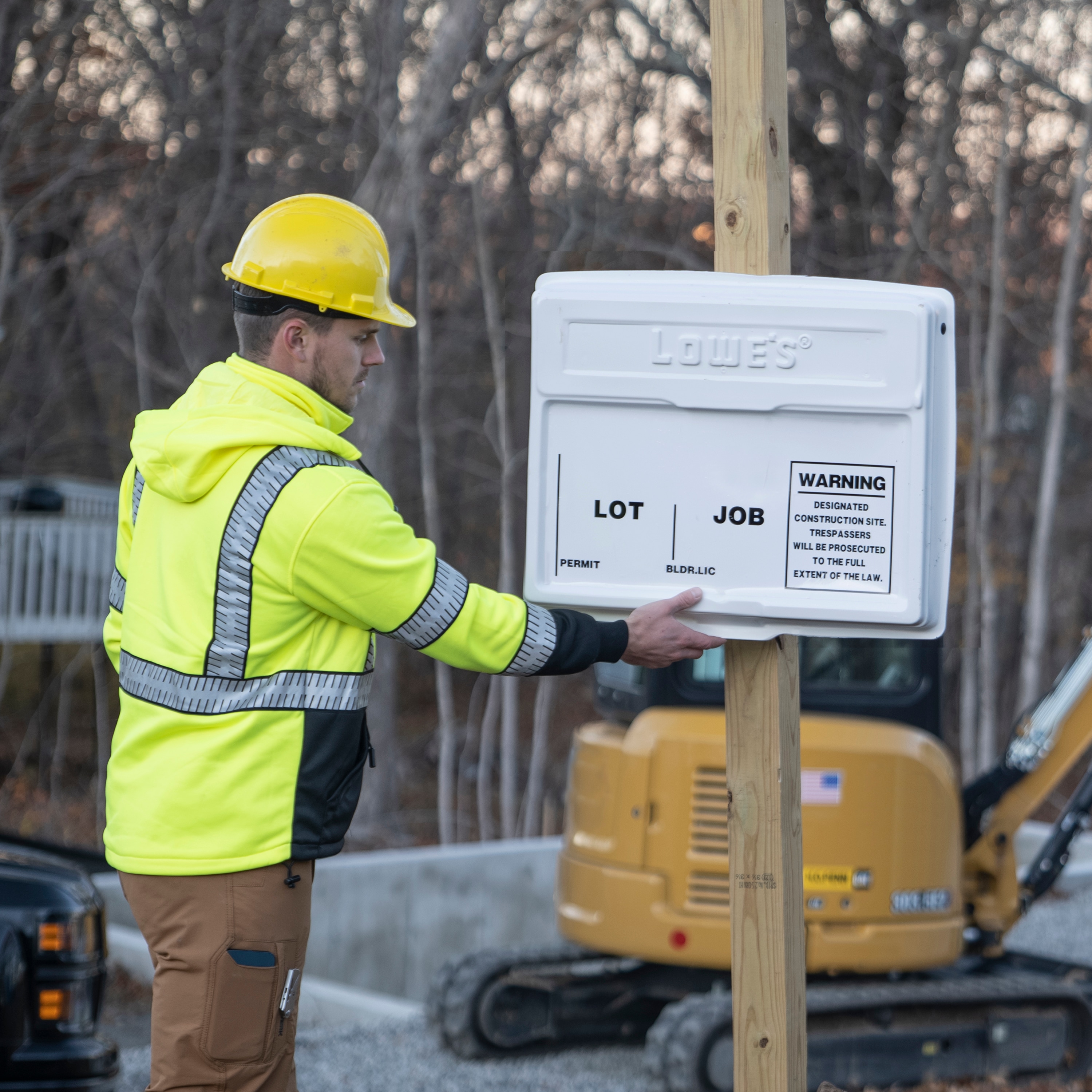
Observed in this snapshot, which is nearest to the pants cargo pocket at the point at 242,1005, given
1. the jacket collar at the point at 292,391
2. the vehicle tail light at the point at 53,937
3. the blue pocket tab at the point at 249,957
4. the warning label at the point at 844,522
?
the blue pocket tab at the point at 249,957

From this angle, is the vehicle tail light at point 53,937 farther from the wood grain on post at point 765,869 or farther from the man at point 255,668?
the wood grain on post at point 765,869

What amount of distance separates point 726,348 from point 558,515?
0.42 meters

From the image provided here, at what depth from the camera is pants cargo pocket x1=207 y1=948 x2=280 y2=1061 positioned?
243 centimetres

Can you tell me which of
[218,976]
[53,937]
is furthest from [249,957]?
[53,937]

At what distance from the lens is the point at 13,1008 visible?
373cm

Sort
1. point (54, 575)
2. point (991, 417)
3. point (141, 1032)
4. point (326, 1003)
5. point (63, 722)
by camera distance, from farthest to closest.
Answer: point (63, 722)
point (54, 575)
point (991, 417)
point (326, 1003)
point (141, 1032)

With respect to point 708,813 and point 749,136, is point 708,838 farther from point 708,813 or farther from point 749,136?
point 749,136

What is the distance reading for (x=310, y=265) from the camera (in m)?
2.62

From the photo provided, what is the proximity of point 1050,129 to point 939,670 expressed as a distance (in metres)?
6.81

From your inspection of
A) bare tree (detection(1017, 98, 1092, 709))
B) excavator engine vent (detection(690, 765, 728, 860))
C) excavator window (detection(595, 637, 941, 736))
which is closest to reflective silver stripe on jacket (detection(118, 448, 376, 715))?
excavator engine vent (detection(690, 765, 728, 860))

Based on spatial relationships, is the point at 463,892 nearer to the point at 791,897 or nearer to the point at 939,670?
the point at 939,670

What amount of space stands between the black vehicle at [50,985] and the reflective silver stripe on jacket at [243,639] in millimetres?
1694

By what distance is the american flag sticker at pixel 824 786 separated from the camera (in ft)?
18.2

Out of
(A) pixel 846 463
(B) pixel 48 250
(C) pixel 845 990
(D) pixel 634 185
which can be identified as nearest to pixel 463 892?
(C) pixel 845 990
